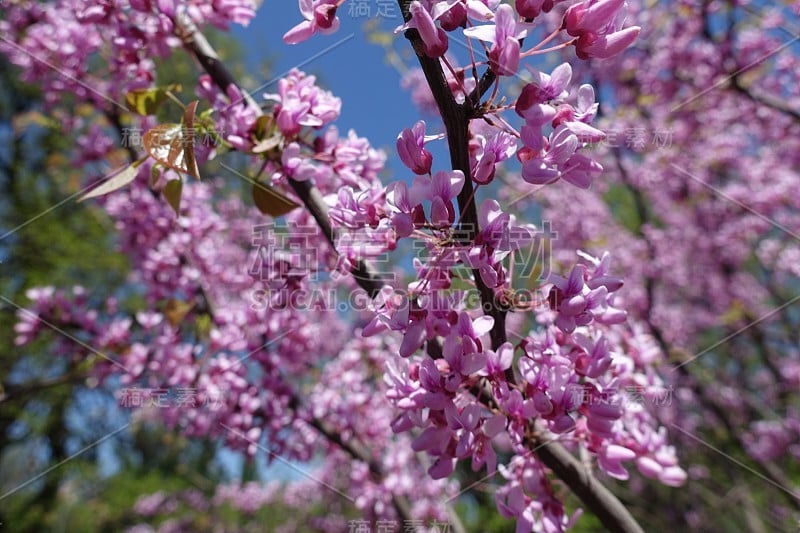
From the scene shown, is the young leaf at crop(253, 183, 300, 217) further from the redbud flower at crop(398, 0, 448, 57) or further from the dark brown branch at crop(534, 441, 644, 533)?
the dark brown branch at crop(534, 441, 644, 533)

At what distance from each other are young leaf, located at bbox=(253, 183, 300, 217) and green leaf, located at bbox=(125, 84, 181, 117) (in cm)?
40

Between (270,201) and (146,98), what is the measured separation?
472mm

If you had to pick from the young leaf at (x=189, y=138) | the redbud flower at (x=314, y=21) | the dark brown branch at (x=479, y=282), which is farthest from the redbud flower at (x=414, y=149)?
the young leaf at (x=189, y=138)

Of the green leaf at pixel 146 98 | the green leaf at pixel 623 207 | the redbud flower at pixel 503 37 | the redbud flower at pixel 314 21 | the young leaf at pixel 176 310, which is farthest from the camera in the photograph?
the green leaf at pixel 623 207

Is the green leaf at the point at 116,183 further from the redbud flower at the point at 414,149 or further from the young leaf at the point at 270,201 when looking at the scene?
the redbud flower at the point at 414,149

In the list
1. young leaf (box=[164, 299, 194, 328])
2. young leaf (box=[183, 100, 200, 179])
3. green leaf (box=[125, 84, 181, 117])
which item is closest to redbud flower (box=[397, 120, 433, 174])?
young leaf (box=[183, 100, 200, 179])

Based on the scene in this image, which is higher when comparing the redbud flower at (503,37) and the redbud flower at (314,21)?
the redbud flower at (314,21)

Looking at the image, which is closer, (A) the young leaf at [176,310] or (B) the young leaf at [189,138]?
(B) the young leaf at [189,138]

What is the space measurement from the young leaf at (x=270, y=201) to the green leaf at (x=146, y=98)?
1.32ft

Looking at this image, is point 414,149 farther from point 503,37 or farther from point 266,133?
point 266,133

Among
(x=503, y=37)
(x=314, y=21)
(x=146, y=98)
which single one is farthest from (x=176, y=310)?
(x=503, y=37)

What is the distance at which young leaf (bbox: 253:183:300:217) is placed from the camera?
1105mm

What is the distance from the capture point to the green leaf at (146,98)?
1252 mm

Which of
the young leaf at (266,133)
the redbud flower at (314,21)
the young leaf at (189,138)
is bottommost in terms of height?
the young leaf at (266,133)
